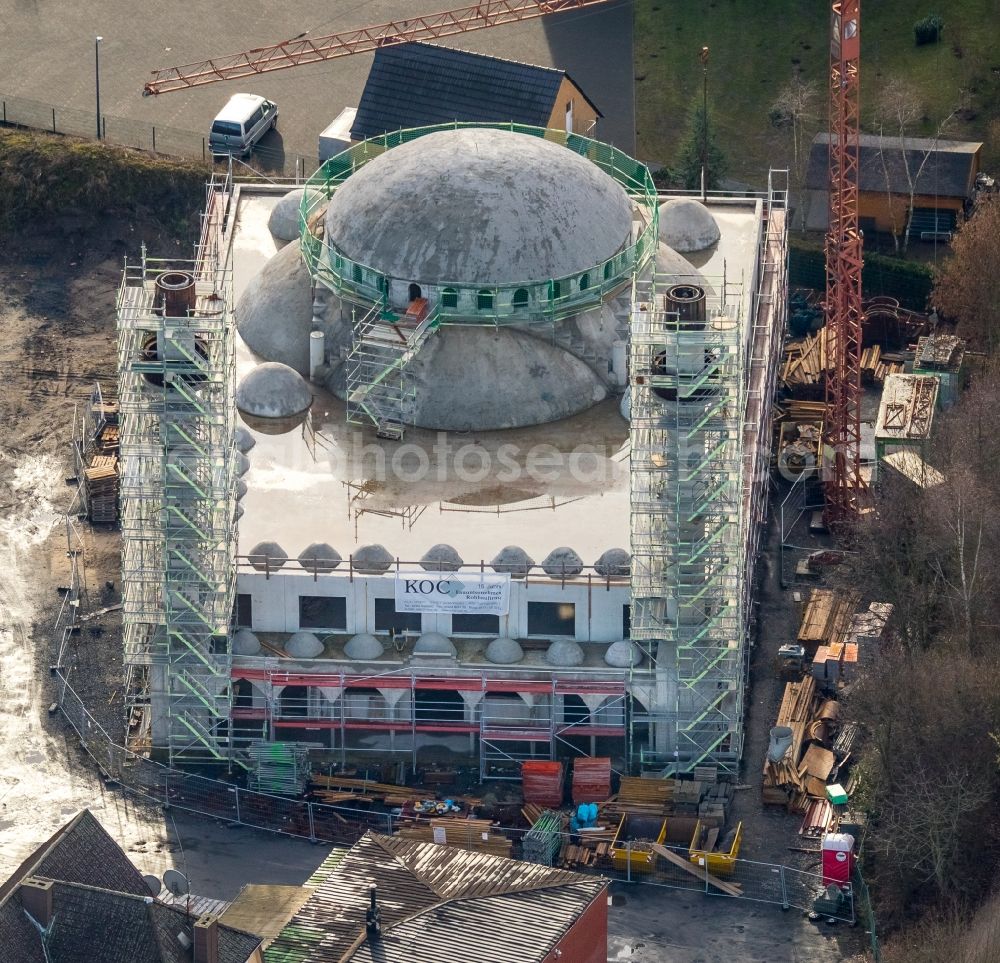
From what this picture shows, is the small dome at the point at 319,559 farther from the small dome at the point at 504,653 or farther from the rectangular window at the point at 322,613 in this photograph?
the small dome at the point at 504,653

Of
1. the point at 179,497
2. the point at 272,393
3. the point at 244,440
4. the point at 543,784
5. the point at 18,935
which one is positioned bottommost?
the point at 543,784

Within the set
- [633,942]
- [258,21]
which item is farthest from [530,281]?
[258,21]

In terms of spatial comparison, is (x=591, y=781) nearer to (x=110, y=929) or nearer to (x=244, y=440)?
(x=244, y=440)

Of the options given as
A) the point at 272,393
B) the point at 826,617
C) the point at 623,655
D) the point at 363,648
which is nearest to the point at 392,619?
the point at 363,648

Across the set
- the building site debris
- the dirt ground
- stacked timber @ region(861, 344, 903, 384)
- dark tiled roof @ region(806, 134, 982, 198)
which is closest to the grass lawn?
dark tiled roof @ region(806, 134, 982, 198)

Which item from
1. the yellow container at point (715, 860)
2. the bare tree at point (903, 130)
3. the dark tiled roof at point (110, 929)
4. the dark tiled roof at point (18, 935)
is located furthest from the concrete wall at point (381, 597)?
the bare tree at point (903, 130)

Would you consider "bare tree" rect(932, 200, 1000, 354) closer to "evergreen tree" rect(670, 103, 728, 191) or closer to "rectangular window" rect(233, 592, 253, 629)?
"evergreen tree" rect(670, 103, 728, 191)
